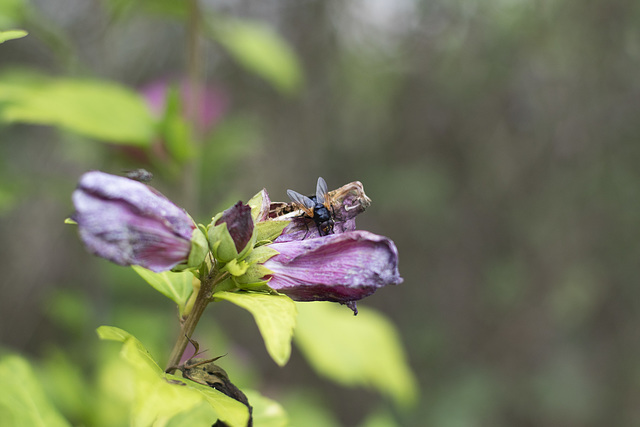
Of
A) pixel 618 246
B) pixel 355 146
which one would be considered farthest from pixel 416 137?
pixel 618 246

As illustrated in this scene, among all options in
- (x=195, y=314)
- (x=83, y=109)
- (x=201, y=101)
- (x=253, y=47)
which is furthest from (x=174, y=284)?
(x=201, y=101)

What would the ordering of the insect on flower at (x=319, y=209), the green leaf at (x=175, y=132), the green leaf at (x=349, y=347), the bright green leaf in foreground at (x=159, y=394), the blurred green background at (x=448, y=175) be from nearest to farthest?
1. the bright green leaf in foreground at (x=159, y=394)
2. the insect on flower at (x=319, y=209)
3. the green leaf at (x=175, y=132)
4. the green leaf at (x=349, y=347)
5. the blurred green background at (x=448, y=175)

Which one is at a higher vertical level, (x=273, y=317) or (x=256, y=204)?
(x=256, y=204)

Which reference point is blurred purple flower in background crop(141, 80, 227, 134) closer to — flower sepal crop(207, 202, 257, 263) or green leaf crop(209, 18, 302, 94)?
green leaf crop(209, 18, 302, 94)

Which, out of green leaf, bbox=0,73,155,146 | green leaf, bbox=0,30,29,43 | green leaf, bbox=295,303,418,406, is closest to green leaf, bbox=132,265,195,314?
green leaf, bbox=0,30,29,43

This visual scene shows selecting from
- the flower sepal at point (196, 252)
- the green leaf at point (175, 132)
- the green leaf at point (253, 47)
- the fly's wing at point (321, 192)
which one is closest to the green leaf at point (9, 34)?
the flower sepal at point (196, 252)

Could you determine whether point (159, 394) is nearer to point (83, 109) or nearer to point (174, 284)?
point (174, 284)

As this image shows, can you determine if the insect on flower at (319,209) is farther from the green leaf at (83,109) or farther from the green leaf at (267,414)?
the green leaf at (83,109)

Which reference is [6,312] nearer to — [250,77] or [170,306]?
[170,306]

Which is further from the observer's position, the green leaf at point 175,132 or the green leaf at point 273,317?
the green leaf at point 175,132
